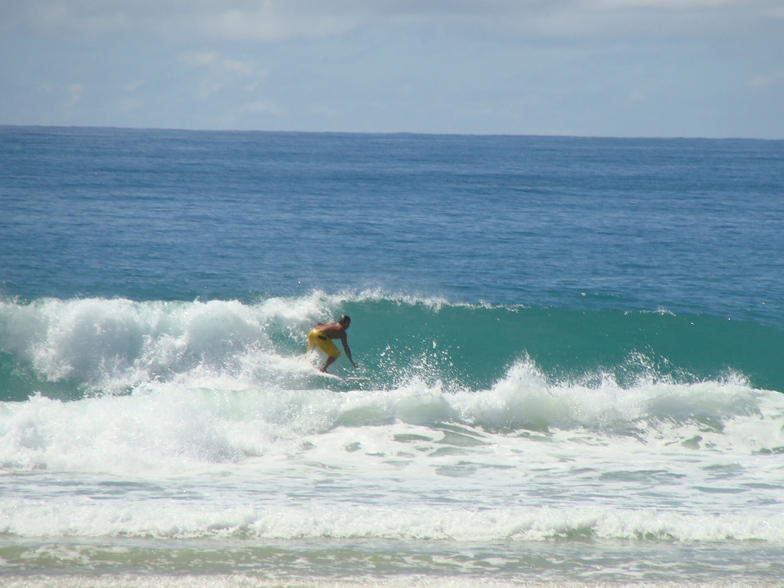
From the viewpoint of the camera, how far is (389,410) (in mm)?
10273

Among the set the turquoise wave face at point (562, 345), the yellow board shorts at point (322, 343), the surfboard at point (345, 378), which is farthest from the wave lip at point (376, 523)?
the turquoise wave face at point (562, 345)

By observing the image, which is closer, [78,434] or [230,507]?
[230,507]

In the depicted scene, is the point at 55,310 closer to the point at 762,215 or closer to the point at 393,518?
the point at 393,518

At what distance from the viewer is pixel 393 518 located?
22.6 feet

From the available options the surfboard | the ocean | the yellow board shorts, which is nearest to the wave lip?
the ocean

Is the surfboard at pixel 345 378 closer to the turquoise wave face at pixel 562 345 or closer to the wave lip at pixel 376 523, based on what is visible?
the turquoise wave face at pixel 562 345

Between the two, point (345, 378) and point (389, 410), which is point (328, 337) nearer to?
point (345, 378)

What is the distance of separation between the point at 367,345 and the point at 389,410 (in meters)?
3.69

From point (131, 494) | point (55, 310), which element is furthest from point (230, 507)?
point (55, 310)

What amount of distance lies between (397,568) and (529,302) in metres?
11.9

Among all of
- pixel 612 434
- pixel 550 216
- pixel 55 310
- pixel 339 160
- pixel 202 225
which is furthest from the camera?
pixel 339 160

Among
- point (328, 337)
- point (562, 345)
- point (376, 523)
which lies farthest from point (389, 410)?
point (562, 345)

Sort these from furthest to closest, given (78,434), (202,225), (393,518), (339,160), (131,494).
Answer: (339,160), (202,225), (78,434), (131,494), (393,518)

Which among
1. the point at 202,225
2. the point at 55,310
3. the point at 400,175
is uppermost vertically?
the point at 400,175
